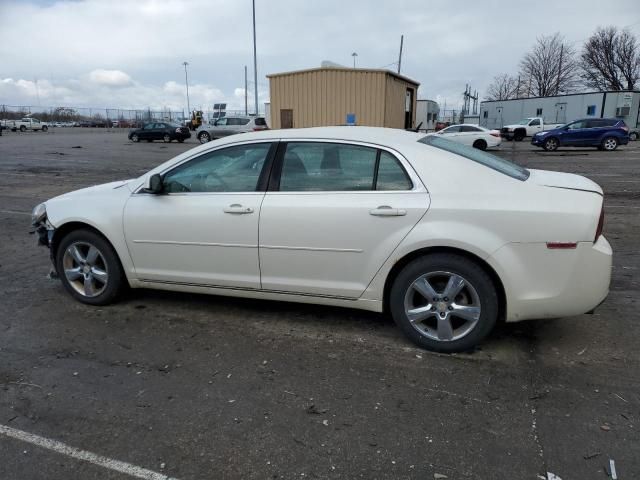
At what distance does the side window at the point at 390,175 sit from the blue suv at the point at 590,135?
79.1 feet

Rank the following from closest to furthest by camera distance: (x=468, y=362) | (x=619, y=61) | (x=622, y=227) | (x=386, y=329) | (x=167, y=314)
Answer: (x=468, y=362) → (x=386, y=329) → (x=167, y=314) → (x=622, y=227) → (x=619, y=61)

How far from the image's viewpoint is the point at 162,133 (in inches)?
1326

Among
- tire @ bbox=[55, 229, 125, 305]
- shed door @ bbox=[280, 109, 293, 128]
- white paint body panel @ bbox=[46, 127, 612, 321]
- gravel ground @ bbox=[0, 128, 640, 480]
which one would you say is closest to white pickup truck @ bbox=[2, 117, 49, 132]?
shed door @ bbox=[280, 109, 293, 128]

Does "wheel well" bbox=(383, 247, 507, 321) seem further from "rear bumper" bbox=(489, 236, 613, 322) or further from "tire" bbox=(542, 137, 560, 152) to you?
"tire" bbox=(542, 137, 560, 152)

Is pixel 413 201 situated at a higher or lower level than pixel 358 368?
higher

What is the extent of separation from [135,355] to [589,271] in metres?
3.21

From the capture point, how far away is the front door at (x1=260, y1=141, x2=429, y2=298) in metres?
3.49

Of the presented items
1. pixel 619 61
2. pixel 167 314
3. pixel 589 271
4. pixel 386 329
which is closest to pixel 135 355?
pixel 167 314

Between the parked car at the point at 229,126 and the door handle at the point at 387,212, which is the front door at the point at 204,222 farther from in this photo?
the parked car at the point at 229,126

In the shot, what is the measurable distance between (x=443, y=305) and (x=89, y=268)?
3129 millimetres

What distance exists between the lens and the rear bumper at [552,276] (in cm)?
322

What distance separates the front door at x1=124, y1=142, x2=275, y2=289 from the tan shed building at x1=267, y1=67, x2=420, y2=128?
1525 centimetres

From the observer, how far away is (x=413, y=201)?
344 centimetres

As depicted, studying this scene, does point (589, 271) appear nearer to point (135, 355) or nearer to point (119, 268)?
point (135, 355)
